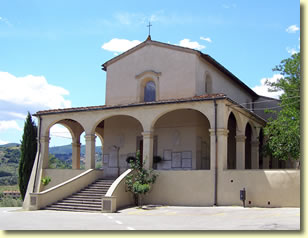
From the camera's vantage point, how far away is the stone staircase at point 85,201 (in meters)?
18.6

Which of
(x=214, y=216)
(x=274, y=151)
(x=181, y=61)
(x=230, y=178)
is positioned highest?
(x=181, y=61)

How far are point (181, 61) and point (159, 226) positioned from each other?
1227 centimetres

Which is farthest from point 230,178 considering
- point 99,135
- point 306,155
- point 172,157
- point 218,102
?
point 99,135

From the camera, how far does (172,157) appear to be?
23500mm

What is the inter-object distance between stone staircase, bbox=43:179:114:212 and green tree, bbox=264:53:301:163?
9.04 meters

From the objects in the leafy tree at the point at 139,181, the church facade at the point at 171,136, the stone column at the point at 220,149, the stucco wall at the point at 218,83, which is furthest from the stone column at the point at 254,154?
the leafy tree at the point at 139,181

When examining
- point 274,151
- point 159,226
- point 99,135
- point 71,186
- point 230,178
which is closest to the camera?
A: point 159,226

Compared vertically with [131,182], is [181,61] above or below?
above

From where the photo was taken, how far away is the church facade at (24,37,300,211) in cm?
1869

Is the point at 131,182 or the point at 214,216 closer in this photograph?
the point at 214,216

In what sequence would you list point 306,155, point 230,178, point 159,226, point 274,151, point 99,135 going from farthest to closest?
point 99,135 → point 274,151 → point 230,178 → point 159,226 → point 306,155

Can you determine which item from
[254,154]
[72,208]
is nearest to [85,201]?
[72,208]

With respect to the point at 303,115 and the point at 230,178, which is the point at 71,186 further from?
the point at 303,115

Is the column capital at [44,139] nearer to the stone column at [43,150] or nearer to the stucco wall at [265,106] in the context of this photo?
the stone column at [43,150]
